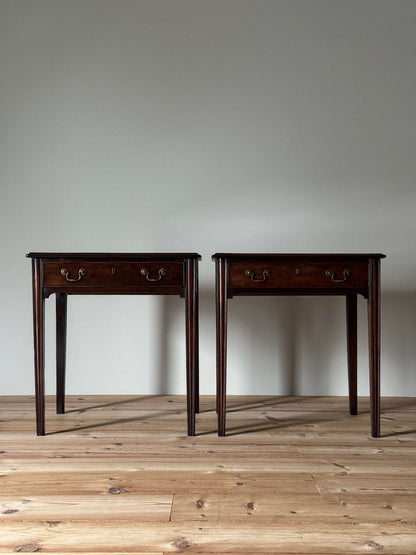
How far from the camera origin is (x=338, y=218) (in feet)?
8.86

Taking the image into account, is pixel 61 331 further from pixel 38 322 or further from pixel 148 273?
pixel 148 273

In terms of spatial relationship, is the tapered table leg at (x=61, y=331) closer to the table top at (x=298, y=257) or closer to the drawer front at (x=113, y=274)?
the drawer front at (x=113, y=274)

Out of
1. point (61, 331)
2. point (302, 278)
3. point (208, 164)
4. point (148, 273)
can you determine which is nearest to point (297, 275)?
point (302, 278)

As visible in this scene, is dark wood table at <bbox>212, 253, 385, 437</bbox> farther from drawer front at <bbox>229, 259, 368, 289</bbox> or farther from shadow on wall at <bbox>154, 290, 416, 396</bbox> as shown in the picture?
shadow on wall at <bbox>154, 290, 416, 396</bbox>

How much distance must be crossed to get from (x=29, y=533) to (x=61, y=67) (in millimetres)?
2381

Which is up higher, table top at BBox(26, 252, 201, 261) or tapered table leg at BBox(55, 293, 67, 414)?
table top at BBox(26, 252, 201, 261)

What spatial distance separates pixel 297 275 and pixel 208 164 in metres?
1.02

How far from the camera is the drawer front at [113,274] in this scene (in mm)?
1969

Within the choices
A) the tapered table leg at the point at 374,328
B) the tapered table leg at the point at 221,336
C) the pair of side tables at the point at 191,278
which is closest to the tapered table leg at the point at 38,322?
the pair of side tables at the point at 191,278

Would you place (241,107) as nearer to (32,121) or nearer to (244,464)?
(32,121)

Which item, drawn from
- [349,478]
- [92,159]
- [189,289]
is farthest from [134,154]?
[349,478]

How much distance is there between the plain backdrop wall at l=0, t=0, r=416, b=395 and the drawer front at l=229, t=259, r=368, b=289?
729mm

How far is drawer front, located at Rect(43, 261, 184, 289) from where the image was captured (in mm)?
1969

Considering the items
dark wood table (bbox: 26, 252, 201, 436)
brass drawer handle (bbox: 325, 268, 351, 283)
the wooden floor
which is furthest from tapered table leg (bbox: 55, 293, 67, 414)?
brass drawer handle (bbox: 325, 268, 351, 283)
